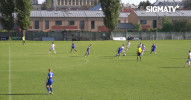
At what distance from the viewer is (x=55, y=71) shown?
30.0 metres

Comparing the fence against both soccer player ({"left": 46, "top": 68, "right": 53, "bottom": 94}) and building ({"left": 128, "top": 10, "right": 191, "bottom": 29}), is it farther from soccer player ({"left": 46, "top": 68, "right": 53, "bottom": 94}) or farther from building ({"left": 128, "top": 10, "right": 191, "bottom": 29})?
soccer player ({"left": 46, "top": 68, "right": 53, "bottom": 94})

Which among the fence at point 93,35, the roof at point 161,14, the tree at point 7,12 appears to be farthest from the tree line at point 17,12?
the roof at point 161,14

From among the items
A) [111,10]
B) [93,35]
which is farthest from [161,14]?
[111,10]

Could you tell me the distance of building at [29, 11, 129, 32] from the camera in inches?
4444

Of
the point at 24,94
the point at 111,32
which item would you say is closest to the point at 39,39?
the point at 111,32

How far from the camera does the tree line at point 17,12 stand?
8544cm

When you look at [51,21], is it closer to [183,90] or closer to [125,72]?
[125,72]

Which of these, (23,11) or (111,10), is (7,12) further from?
(111,10)

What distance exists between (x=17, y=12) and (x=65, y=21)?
30728 millimetres

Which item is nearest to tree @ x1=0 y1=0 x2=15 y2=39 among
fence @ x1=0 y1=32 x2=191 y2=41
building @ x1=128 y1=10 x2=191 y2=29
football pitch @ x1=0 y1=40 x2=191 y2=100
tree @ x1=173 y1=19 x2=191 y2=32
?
fence @ x1=0 y1=32 x2=191 y2=41

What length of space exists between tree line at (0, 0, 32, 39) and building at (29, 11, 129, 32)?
23.0 m

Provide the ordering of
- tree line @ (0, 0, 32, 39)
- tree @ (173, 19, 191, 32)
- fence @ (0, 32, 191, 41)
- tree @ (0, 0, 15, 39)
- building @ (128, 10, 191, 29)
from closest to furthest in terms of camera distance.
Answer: tree line @ (0, 0, 32, 39) → tree @ (0, 0, 15, 39) → fence @ (0, 32, 191, 41) → tree @ (173, 19, 191, 32) → building @ (128, 10, 191, 29)

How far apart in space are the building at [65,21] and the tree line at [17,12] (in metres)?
23.0

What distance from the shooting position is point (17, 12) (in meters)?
85.6
